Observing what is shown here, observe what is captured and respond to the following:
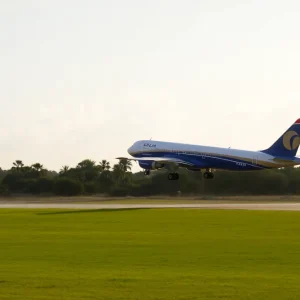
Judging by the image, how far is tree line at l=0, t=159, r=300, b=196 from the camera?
430 feet

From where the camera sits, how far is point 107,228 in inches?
1956

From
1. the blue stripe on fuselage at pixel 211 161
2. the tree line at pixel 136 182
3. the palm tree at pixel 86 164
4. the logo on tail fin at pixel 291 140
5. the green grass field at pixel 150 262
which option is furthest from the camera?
the palm tree at pixel 86 164

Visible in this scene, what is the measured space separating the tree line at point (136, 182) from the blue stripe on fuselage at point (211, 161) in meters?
15.8

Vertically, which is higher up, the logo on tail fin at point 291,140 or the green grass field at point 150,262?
the logo on tail fin at point 291,140

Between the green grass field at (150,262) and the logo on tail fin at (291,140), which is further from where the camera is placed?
the logo on tail fin at (291,140)

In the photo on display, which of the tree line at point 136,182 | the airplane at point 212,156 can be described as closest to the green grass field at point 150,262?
the airplane at point 212,156

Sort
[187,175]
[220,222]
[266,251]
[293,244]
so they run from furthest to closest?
[187,175] < [220,222] < [293,244] < [266,251]

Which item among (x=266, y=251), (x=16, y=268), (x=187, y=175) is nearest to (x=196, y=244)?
(x=266, y=251)

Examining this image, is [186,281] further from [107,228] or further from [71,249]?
[107,228]

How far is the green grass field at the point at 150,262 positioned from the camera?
2194cm

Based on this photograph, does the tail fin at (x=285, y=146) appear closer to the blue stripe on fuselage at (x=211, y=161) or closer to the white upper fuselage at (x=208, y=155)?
the white upper fuselage at (x=208, y=155)

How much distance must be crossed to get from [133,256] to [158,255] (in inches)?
41.5

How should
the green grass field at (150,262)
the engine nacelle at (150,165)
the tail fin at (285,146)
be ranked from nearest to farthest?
1. the green grass field at (150,262)
2. the tail fin at (285,146)
3. the engine nacelle at (150,165)

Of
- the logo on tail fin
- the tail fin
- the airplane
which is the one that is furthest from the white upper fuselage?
the logo on tail fin
